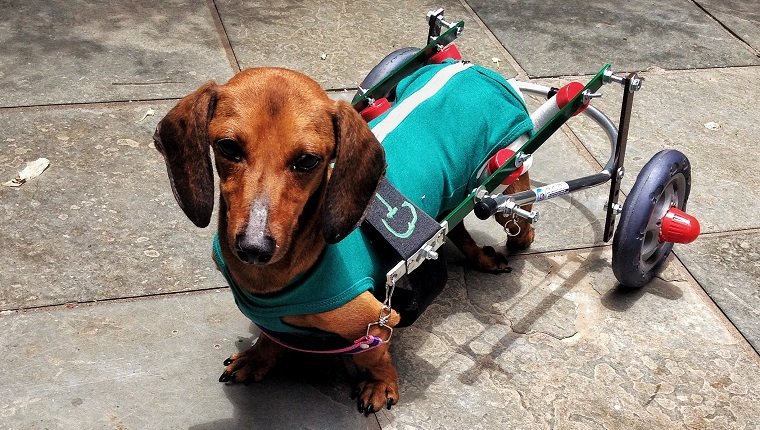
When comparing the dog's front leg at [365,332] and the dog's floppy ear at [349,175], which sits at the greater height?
the dog's floppy ear at [349,175]

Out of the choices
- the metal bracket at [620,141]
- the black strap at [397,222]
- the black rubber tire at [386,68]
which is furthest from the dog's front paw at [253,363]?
the metal bracket at [620,141]

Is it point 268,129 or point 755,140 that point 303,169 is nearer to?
point 268,129

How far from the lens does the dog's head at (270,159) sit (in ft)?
8.52

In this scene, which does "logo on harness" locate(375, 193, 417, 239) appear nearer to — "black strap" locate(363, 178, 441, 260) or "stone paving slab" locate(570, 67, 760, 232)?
"black strap" locate(363, 178, 441, 260)

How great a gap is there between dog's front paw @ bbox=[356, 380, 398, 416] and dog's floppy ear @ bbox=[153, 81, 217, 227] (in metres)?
0.92

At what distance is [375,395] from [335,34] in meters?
3.21

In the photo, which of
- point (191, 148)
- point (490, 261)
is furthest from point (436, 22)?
point (191, 148)

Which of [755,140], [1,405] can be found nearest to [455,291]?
[1,405]

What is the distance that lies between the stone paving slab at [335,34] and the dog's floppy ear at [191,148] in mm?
2705

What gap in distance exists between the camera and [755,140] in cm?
523

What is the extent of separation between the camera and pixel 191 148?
9.06 ft

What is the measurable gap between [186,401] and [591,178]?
5.78 feet

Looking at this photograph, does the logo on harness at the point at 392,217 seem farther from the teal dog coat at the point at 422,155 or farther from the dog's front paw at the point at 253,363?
the dog's front paw at the point at 253,363

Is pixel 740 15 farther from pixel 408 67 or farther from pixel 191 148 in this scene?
pixel 191 148
